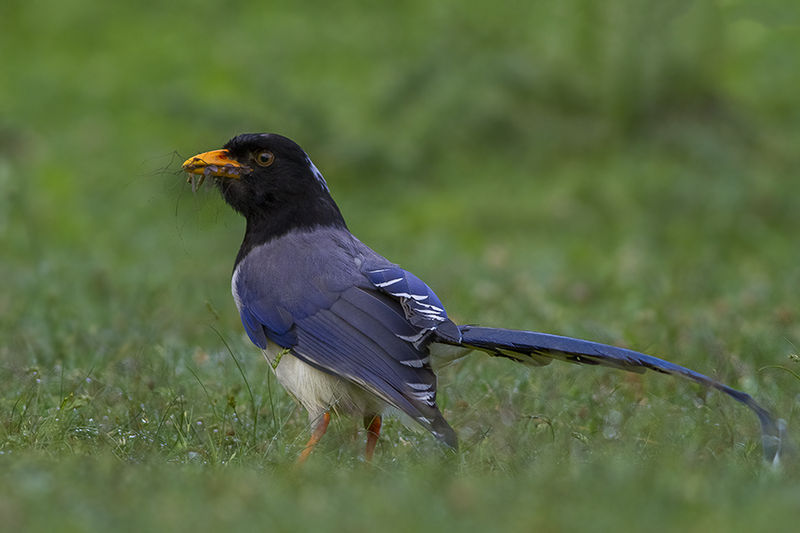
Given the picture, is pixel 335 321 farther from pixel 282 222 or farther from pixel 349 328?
pixel 282 222

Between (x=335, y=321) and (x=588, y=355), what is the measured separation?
40.5 inches

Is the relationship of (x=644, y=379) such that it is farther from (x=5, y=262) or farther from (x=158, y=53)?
(x=158, y=53)

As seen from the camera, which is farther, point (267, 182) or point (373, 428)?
point (267, 182)

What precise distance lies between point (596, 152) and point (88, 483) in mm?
8170

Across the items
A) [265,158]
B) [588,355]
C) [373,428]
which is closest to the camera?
[588,355]

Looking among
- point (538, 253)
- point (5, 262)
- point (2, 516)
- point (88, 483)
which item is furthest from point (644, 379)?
point (5, 262)

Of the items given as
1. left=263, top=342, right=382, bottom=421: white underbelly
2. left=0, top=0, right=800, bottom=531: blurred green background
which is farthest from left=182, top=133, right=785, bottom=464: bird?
left=0, top=0, right=800, bottom=531: blurred green background

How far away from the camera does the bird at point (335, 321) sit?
4.58 metres

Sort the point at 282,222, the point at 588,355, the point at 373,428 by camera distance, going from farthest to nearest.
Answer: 1. the point at 282,222
2. the point at 373,428
3. the point at 588,355

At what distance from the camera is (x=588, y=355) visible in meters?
4.54

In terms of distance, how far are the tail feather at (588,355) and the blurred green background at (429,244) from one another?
0.15 metres

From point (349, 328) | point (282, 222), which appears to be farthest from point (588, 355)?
point (282, 222)

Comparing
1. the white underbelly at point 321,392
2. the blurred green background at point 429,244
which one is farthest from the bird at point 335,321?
the blurred green background at point 429,244

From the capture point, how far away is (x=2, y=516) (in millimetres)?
3119
